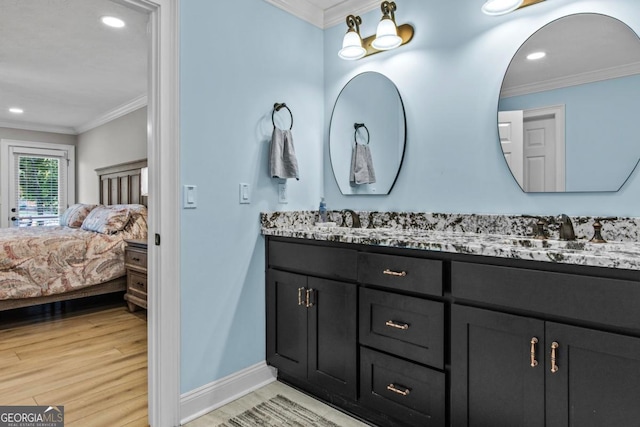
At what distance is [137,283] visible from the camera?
370 cm

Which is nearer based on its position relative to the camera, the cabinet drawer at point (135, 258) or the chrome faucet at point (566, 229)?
the chrome faucet at point (566, 229)

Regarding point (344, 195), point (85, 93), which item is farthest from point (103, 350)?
point (85, 93)

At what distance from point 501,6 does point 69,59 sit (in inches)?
151

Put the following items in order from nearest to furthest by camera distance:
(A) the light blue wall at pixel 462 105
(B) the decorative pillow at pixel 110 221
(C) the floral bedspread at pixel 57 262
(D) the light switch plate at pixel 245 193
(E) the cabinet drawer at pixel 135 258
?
(A) the light blue wall at pixel 462 105
(D) the light switch plate at pixel 245 193
(C) the floral bedspread at pixel 57 262
(E) the cabinet drawer at pixel 135 258
(B) the decorative pillow at pixel 110 221

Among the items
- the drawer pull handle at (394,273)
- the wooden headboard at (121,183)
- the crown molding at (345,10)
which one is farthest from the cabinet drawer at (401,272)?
the wooden headboard at (121,183)

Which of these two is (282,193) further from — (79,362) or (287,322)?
(79,362)

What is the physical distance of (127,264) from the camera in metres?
3.90

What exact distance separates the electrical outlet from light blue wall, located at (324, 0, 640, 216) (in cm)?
56

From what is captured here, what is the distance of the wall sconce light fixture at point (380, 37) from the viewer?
213 centimetres

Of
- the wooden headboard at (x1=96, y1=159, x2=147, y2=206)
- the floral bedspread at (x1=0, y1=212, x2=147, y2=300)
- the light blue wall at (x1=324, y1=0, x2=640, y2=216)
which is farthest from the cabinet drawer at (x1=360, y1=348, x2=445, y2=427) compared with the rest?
the wooden headboard at (x1=96, y1=159, x2=147, y2=206)

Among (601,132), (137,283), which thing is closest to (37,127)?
(137,283)

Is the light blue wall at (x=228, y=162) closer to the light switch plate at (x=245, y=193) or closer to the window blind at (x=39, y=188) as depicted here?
the light switch plate at (x=245, y=193)

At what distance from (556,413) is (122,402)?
2.09m

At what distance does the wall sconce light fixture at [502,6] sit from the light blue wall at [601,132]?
0.43 m
